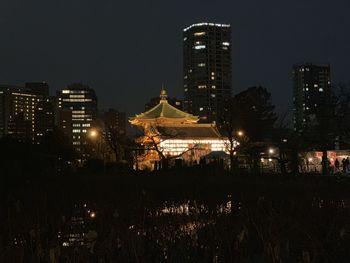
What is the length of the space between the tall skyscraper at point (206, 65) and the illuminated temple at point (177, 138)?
234ft

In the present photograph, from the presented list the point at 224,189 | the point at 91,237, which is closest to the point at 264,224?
the point at 91,237

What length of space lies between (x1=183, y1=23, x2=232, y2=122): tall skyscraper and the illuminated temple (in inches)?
2813

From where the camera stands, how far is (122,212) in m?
8.95

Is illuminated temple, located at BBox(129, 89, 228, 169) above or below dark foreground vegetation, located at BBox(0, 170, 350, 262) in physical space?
above

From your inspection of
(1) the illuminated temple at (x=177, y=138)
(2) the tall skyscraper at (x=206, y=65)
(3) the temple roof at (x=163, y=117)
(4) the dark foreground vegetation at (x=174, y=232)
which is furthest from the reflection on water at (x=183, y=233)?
(2) the tall skyscraper at (x=206, y=65)

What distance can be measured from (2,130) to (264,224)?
314 ft

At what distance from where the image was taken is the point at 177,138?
42.7 m

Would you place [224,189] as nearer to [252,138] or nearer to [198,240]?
[198,240]

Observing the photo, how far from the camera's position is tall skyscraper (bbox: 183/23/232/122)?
12244cm

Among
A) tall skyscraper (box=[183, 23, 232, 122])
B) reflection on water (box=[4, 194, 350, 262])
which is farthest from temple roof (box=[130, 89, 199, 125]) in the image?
tall skyscraper (box=[183, 23, 232, 122])

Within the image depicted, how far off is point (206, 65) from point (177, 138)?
85400mm

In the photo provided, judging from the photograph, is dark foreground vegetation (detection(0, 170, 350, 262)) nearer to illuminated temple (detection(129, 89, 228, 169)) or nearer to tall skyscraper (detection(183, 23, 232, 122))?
illuminated temple (detection(129, 89, 228, 169))

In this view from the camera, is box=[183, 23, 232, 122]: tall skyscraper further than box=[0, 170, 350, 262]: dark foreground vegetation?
Yes

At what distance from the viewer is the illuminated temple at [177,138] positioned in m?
42.3
